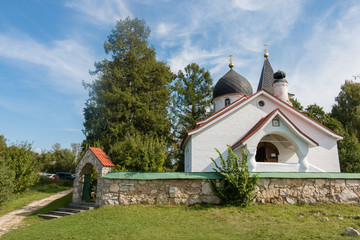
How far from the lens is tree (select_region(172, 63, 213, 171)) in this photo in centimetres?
2831

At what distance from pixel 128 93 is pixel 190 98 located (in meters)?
9.65

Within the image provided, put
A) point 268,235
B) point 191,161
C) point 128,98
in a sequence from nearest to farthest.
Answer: point 268,235, point 191,161, point 128,98

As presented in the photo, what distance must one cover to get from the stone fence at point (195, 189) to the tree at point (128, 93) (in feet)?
36.7

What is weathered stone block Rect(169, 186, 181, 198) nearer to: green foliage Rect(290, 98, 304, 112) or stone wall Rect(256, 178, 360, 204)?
stone wall Rect(256, 178, 360, 204)

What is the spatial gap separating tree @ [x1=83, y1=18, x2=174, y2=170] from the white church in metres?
7.49

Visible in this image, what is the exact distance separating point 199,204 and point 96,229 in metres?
3.55

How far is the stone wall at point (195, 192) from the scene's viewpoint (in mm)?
8875

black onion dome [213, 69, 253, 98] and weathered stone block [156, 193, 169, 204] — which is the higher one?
black onion dome [213, 69, 253, 98]

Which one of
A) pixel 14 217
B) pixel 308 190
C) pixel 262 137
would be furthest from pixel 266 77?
pixel 14 217

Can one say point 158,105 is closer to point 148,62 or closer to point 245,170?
point 148,62

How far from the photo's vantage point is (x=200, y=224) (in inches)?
272

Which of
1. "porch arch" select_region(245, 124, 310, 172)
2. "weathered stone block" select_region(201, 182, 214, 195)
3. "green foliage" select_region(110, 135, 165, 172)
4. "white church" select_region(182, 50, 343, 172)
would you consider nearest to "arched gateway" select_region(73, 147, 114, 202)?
"green foliage" select_region(110, 135, 165, 172)

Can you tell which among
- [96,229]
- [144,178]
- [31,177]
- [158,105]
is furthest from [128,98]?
[96,229]

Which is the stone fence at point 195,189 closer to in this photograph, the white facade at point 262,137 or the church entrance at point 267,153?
the white facade at point 262,137
